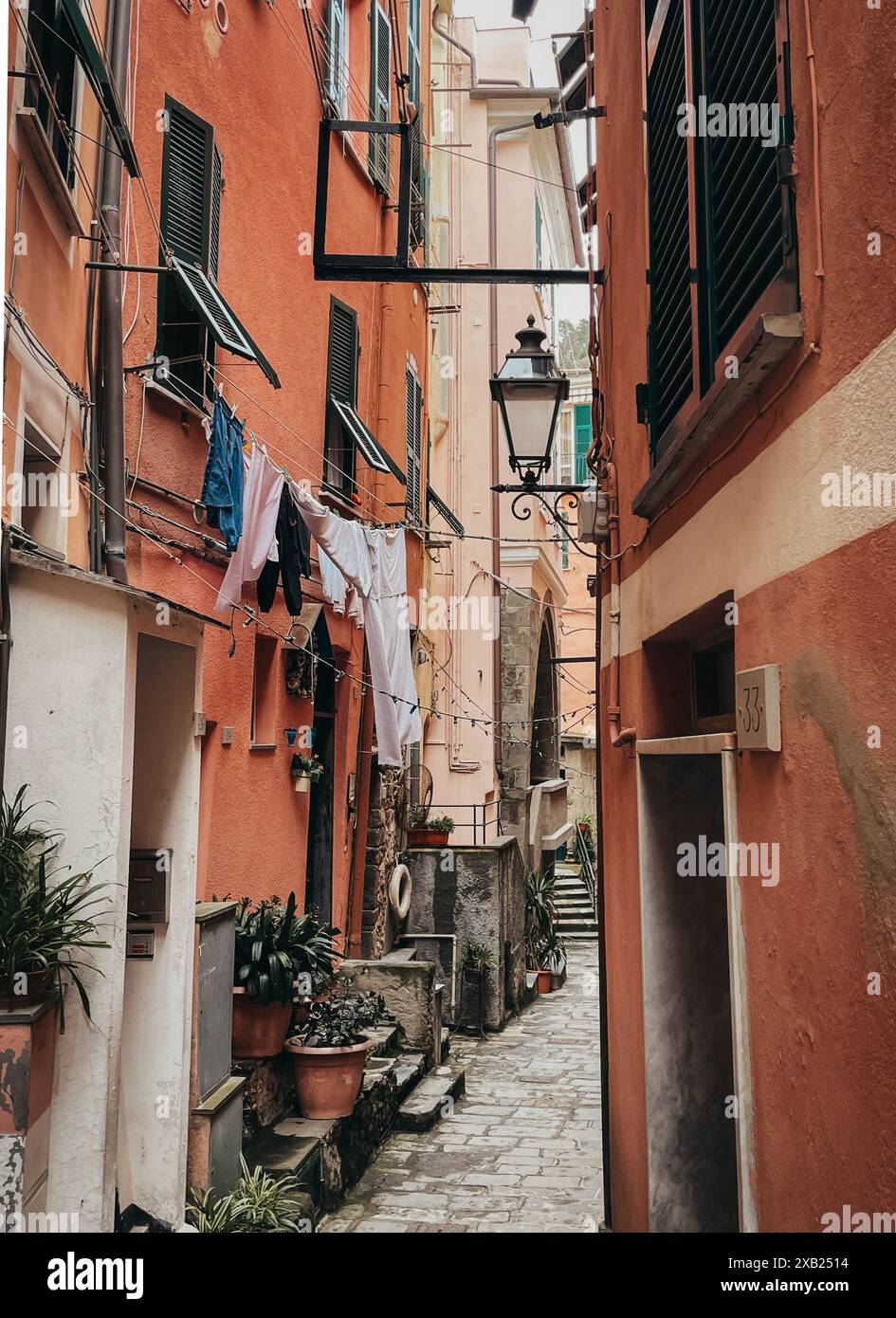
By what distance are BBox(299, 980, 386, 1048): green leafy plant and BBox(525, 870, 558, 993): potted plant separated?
9.15 meters

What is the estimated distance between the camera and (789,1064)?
3.03m

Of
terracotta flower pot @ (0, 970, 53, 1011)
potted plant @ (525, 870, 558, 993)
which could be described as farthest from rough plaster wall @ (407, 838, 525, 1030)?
terracotta flower pot @ (0, 970, 53, 1011)

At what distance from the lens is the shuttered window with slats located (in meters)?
8.23

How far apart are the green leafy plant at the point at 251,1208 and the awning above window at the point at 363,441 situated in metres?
7.04

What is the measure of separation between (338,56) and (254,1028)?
10.0 metres

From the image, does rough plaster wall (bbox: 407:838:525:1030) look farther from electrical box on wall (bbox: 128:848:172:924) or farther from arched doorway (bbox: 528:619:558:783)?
electrical box on wall (bbox: 128:848:172:924)

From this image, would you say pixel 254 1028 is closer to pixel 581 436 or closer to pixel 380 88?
pixel 380 88

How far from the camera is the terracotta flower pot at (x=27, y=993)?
3797 millimetres

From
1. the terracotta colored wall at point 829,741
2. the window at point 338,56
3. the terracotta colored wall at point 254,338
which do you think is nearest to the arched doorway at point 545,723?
the terracotta colored wall at point 254,338

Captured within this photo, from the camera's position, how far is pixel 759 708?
3215 mm

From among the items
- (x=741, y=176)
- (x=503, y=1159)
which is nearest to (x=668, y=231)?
(x=741, y=176)

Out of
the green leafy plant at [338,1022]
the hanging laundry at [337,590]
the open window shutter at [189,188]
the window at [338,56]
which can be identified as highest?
the window at [338,56]

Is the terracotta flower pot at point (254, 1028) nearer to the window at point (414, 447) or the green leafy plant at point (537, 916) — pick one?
the window at point (414, 447)

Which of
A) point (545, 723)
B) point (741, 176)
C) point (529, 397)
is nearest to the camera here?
point (741, 176)
